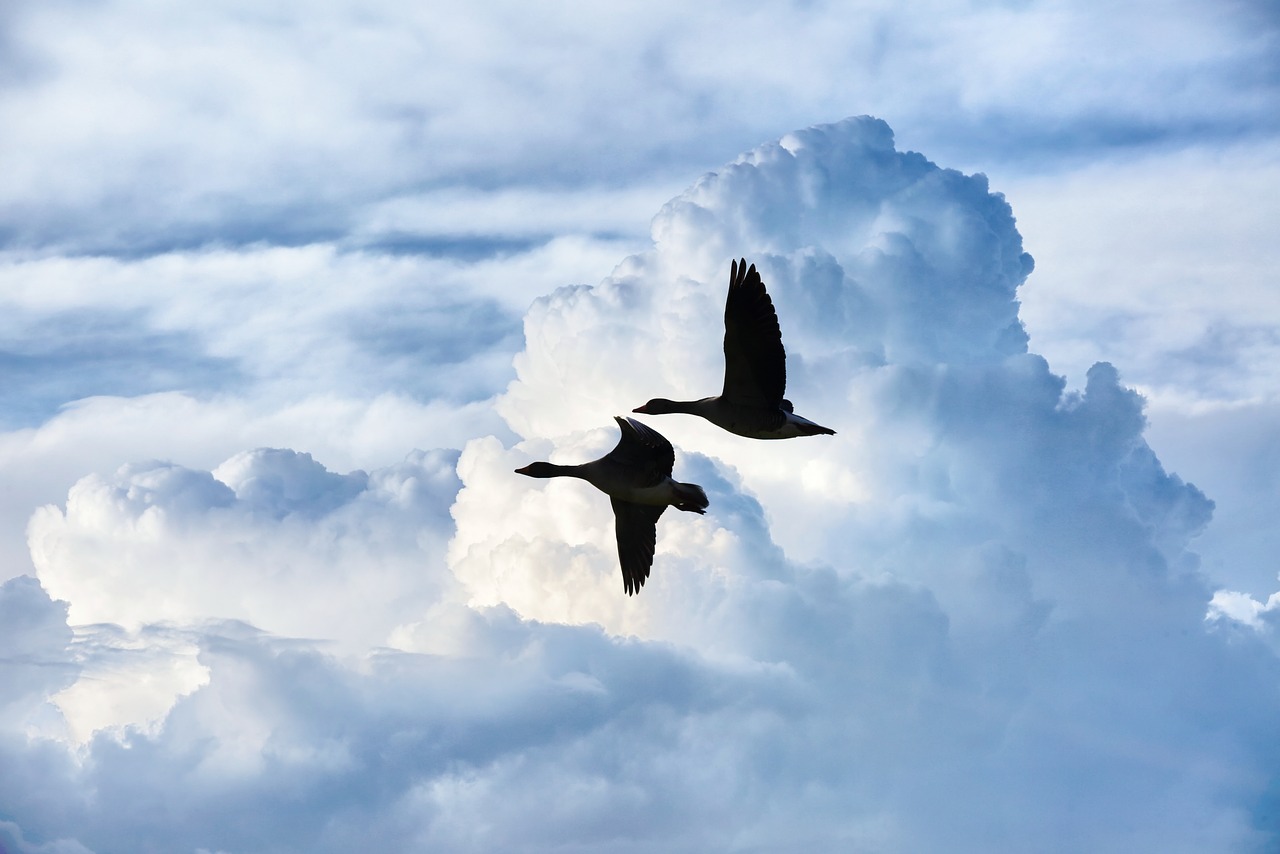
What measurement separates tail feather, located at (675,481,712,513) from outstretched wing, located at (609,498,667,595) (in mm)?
2486

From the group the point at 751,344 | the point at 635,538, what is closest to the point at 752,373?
the point at 751,344

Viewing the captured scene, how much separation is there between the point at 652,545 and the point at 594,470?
3.77 metres

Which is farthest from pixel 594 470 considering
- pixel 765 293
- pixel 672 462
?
pixel 765 293

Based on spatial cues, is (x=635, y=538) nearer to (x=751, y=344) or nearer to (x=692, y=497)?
(x=692, y=497)

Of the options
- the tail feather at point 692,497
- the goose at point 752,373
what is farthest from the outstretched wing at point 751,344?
the tail feather at point 692,497

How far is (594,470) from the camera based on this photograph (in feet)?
121

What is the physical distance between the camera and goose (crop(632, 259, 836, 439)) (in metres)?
35.8

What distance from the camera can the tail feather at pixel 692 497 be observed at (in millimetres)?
36406

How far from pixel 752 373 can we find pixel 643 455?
11.1 feet

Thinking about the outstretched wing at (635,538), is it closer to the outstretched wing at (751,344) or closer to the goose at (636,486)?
the goose at (636,486)

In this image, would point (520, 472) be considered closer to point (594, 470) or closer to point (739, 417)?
point (594, 470)

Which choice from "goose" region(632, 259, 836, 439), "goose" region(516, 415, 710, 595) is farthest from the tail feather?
"goose" region(632, 259, 836, 439)

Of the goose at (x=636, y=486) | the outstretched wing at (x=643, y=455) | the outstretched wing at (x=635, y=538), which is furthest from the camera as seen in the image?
the outstretched wing at (x=635, y=538)

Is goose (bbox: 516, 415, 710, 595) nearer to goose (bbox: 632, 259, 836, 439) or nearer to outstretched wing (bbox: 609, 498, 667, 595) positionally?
outstretched wing (bbox: 609, 498, 667, 595)
